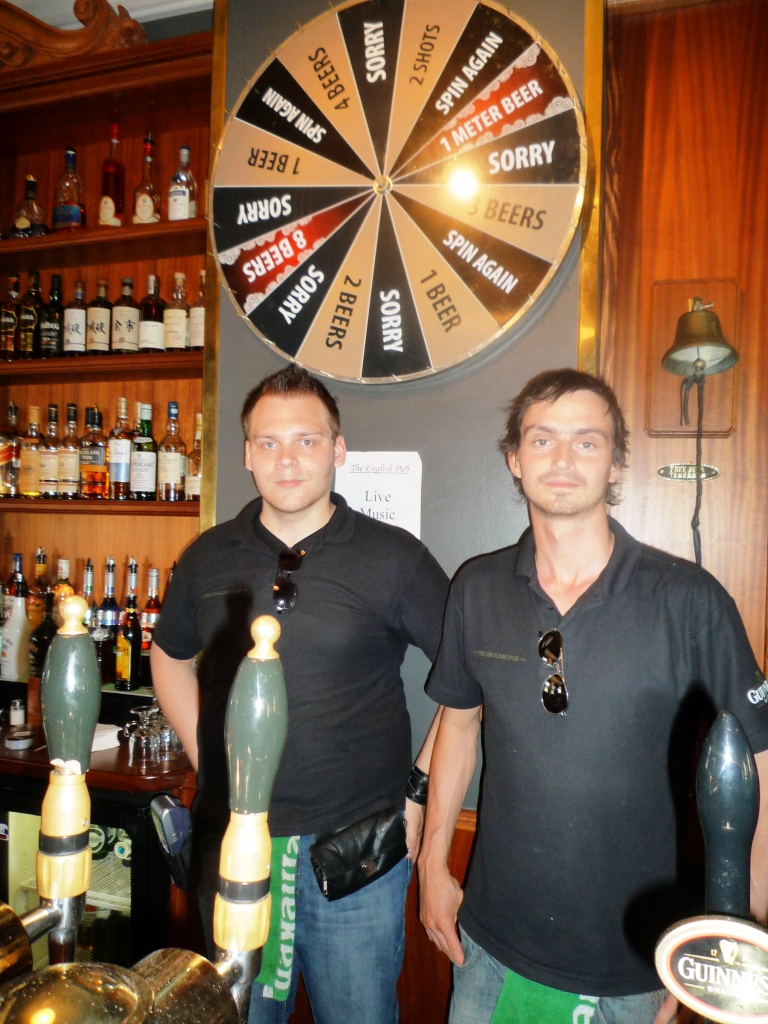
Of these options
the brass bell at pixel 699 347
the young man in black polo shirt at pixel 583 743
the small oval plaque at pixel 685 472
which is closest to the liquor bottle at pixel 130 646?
the young man in black polo shirt at pixel 583 743

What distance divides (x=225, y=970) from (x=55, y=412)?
7.78ft

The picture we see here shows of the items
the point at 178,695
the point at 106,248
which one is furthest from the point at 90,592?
the point at 106,248

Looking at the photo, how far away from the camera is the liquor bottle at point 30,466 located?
8.05 feet

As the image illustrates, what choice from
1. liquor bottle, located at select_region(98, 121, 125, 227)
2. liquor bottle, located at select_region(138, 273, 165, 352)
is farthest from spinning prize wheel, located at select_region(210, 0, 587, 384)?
liquor bottle, located at select_region(98, 121, 125, 227)

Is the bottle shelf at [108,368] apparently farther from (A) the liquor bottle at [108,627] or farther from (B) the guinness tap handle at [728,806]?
Answer: (B) the guinness tap handle at [728,806]

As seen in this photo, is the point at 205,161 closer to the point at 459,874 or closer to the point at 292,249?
the point at 292,249

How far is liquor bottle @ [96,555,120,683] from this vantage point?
2.40 m

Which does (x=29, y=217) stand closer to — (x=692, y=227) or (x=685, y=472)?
(x=692, y=227)

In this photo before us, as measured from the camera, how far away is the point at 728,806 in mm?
410

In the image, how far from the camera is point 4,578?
270cm

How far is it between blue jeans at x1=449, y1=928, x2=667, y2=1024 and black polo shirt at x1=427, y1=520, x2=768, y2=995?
0.02 meters

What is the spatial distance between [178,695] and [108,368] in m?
1.14

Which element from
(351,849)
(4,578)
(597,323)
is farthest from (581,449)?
(4,578)

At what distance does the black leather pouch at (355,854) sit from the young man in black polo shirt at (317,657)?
0.04 metres
